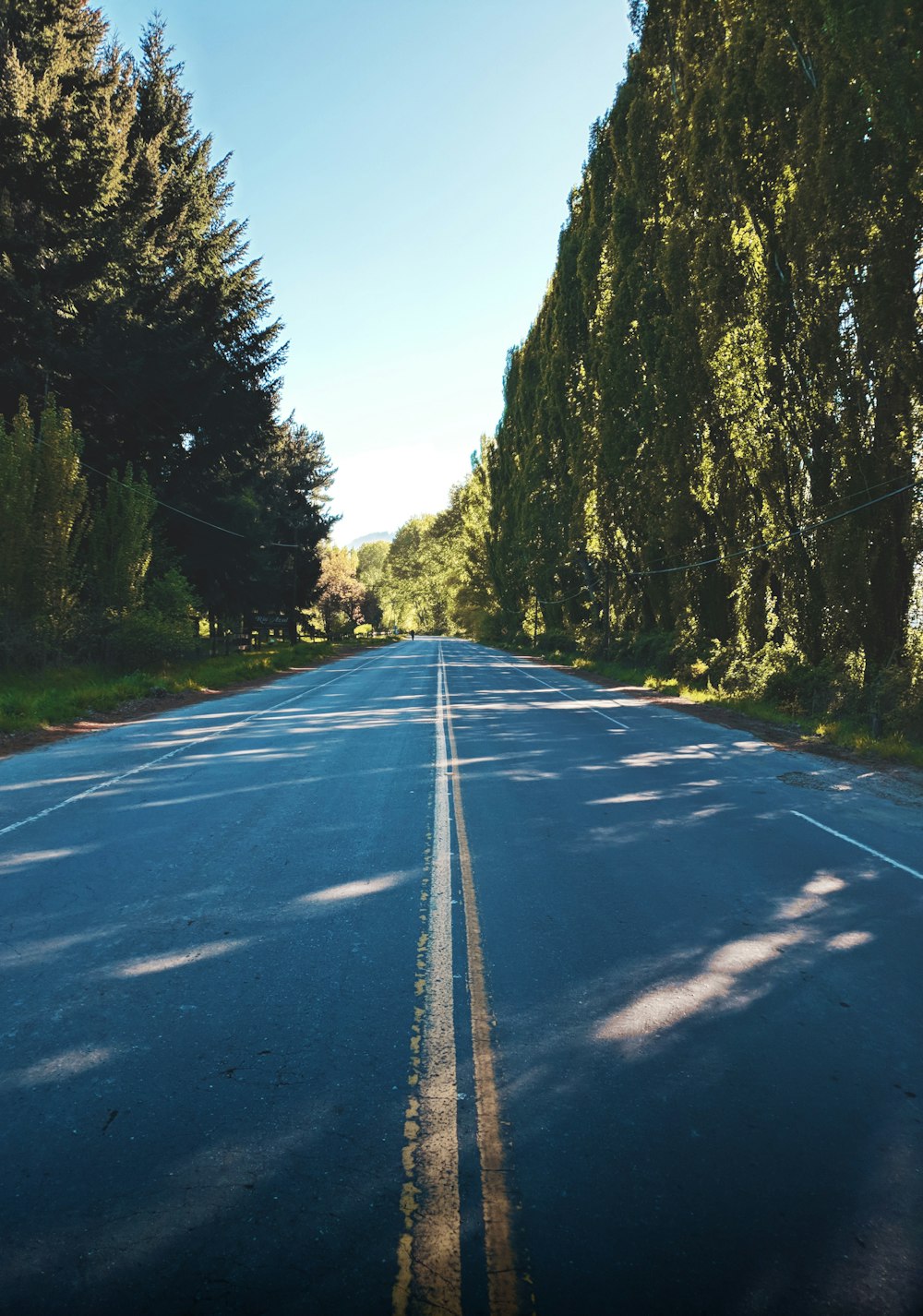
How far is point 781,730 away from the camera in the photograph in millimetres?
15289

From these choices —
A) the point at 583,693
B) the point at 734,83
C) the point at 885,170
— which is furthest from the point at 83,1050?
the point at 734,83

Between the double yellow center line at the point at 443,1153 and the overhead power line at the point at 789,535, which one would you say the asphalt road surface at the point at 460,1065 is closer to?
the double yellow center line at the point at 443,1153

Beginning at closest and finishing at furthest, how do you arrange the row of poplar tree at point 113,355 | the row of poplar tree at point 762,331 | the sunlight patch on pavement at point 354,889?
the sunlight patch on pavement at point 354,889
the row of poplar tree at point 762,331
the row of poplar tree at point 113,355

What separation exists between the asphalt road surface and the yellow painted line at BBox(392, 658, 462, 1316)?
0.04ft

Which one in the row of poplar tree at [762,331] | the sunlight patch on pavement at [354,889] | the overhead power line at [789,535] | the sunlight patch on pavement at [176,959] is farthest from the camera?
the overhead power line at [789,535]

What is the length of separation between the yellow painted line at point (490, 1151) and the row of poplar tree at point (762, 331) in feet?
41.7

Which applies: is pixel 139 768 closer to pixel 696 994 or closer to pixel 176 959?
pixel 176 959

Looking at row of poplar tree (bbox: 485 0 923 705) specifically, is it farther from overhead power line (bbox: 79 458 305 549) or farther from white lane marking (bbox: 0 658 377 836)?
overhead power line (bbox: 79 458 305 549)

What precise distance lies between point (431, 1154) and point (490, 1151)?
219mm

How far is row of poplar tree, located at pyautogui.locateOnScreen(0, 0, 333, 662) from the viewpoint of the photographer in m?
19.8

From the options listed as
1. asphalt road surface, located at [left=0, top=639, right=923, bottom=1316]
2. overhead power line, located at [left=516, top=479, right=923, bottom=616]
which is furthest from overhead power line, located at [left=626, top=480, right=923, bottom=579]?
asphalt road surface, located at [left=0, top=639, right=923, bottom=1316]

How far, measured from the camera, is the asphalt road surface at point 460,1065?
95.7 inches

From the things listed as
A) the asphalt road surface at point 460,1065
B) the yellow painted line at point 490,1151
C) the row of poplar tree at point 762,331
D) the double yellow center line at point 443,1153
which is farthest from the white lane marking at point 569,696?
the double yellow center line at point 443,1153

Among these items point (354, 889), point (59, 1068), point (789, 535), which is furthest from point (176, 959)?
point (789, 535)
